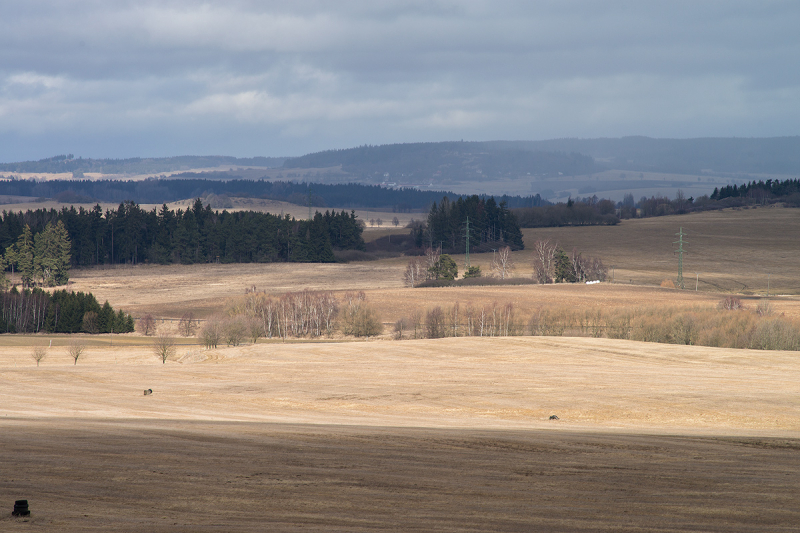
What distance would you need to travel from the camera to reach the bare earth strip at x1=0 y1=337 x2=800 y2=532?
13.6m

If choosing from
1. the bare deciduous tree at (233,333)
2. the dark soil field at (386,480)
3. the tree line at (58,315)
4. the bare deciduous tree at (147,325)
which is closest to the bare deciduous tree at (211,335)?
the bare deciduous tree at (233,333)

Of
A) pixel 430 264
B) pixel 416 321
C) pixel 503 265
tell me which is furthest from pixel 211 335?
pixel 503 265

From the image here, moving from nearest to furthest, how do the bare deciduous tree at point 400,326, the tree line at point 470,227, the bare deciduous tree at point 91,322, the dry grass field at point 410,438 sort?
the dry grass field at point 410,438 → the bare deciduous tree at point 400,326 → the bare deciduous tree at point 91,322 → the tree line at point 470,227

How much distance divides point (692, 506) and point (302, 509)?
7.84 meters

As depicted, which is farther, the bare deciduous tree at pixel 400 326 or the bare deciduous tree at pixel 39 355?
the bare deciduous tree at pixel 400 326

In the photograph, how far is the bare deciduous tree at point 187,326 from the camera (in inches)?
3329

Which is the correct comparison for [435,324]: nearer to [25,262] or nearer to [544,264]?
[544,264]

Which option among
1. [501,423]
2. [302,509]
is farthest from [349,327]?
[302,509]

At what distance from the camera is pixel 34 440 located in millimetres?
20078

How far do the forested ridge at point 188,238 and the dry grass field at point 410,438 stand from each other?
10837 cm

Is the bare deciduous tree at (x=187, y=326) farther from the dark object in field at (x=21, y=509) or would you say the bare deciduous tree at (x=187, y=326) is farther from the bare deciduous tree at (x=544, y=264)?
the dark object in field at (x=21, y=509)

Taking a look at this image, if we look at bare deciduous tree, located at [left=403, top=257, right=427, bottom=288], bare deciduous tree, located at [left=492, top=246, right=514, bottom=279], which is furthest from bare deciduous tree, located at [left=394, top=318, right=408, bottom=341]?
bare deciduous tree, located at [left=492, top=246, right=514, bottom=279]

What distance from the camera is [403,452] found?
19.9 m

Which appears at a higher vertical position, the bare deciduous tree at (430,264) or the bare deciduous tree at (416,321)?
the bare deciduous tree at (430,264)
